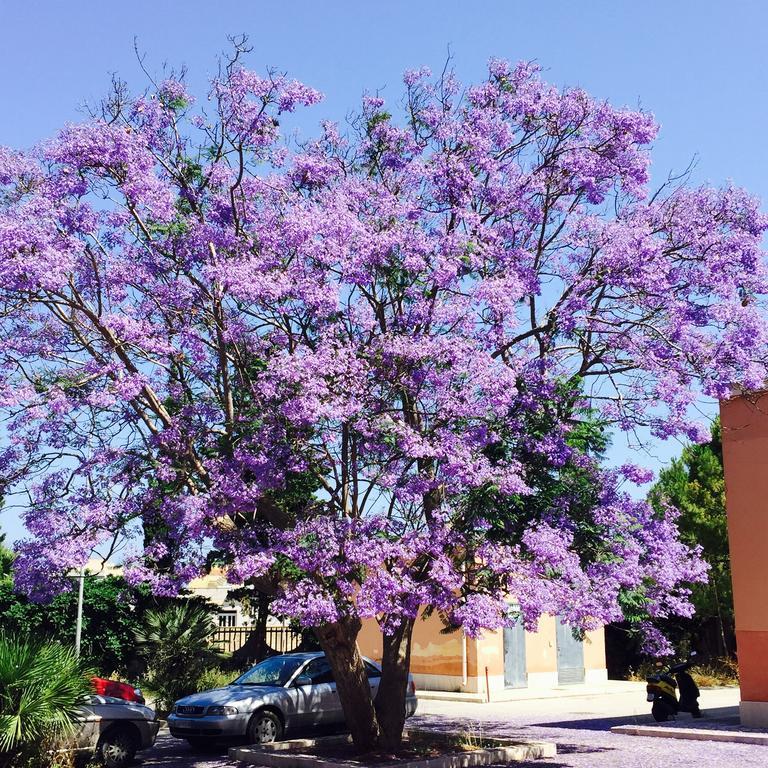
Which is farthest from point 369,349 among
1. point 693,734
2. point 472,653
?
point 472,653

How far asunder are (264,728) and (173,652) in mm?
5232

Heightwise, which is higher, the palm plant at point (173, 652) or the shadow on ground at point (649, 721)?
the palm plant at point (173, 652)

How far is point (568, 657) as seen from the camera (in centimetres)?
2742

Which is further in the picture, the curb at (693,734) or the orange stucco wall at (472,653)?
the orange stucco wall at (472,653)

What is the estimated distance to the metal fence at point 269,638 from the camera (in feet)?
88.3

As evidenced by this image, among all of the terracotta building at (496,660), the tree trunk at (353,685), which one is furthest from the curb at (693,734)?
the terracotta building at (496,660)

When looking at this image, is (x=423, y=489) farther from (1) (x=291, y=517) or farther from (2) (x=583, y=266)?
(2) (x=583, y=266)

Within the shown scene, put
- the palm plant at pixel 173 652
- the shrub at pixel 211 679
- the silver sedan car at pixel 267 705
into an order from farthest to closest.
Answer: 1. the shrub at pixel 211 679
2. the palm plant at pixel 173 652
3. the silver sedan car at pixel 267 705

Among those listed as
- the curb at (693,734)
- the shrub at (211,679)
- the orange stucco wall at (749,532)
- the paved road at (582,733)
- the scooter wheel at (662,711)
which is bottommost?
the paved road at (582,733)

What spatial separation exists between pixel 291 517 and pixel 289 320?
108 inches

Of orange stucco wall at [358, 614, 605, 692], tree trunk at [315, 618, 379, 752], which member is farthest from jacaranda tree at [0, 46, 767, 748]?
orange stucco wall at [358, 614, 605, 692]

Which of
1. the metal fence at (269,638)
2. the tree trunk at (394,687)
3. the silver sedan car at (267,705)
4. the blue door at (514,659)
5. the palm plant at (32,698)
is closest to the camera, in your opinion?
the palm plant at (32,698)

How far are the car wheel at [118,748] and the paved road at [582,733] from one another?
0.36m

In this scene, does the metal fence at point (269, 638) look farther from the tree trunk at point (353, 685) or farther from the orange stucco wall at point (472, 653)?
the tree trunk at point (353, 685)
